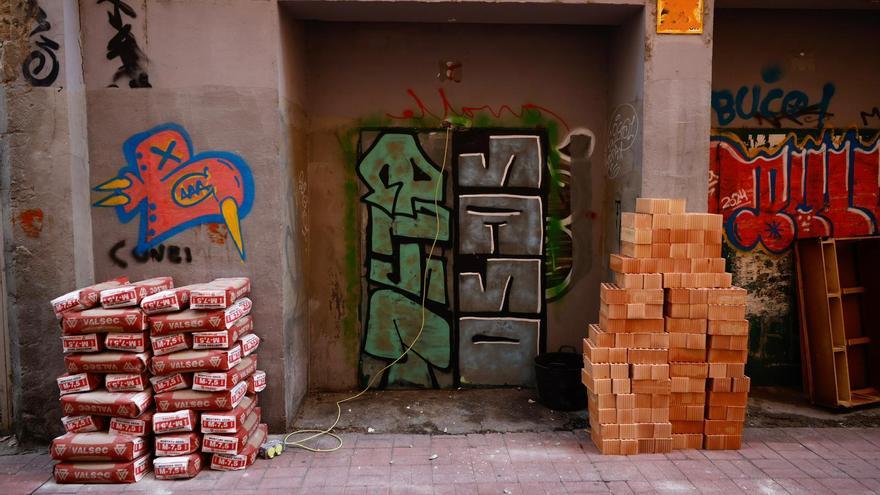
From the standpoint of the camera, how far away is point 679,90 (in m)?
5.05

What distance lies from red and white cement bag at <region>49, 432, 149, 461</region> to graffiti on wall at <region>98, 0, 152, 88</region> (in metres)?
2.84

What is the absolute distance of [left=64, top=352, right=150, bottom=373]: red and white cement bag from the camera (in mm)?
4320

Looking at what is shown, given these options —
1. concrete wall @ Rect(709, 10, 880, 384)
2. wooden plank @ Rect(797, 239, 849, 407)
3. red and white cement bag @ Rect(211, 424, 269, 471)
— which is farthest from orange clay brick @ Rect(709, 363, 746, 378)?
red and white cement bag @ Rect(211, 424, 269, 471)

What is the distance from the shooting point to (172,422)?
432 centimetres

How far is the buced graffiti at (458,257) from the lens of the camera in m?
6.00

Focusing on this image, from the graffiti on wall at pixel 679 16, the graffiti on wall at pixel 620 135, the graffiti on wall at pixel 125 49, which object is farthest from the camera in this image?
the graffiti on wall at pixel 620 135

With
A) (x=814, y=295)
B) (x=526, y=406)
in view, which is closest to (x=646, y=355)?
(x=526, y=406)

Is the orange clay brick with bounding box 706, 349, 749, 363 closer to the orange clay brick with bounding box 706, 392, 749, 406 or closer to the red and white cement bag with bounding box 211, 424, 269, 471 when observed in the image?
the orange clay brick with bounding box 706, 392, 749, 406

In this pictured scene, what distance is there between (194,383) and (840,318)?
230 inches

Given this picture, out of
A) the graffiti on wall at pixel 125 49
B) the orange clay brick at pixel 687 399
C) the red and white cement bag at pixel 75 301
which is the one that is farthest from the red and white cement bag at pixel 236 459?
the orange clay brick at pixel 687 399

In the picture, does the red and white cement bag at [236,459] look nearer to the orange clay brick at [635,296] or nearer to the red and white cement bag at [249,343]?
the red and white cement bag at [249,343]

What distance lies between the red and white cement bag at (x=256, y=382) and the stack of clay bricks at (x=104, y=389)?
2.40ft

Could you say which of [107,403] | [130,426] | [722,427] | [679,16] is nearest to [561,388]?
[722,427]

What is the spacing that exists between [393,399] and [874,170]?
18.3ft
